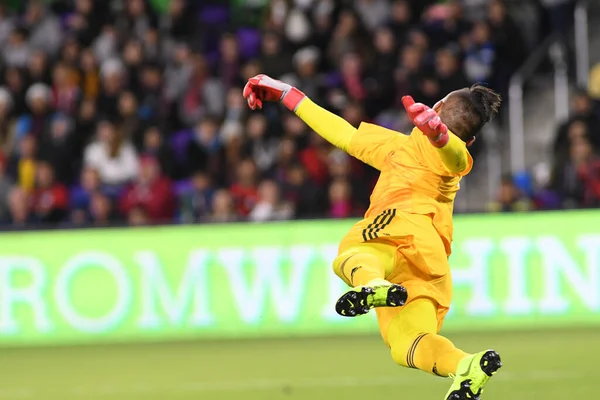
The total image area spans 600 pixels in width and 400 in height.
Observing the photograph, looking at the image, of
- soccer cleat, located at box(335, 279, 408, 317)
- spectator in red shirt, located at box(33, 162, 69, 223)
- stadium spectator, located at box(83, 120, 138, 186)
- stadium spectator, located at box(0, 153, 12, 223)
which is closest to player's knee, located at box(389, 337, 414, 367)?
soccer cleat, located at box(335, 279, 408, 317)

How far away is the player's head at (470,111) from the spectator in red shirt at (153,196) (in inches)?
339

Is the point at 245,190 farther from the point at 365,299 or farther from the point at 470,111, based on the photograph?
the point at 365,299

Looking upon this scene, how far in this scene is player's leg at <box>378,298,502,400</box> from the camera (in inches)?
225

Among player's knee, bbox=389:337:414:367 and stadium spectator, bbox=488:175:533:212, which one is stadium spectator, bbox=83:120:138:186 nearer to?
stadium spectator, bbox=488:175:533:212

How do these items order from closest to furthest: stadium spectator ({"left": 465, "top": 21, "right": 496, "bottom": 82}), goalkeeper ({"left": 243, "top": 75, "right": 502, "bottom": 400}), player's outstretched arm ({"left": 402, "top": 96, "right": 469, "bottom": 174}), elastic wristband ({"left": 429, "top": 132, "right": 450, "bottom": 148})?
player's outstretched arm ({"left": 402, "top": 96, "right": 469, "bottom": 174})
elastic wristband ({"left": 429, "top": 132, "right": 450, "bottom": 148})
goalkeeper ({"left": 243, "top": 75, "right": 502, "bottom": 400})
stadium spectator ({"left": 465, "top": 21, "right": 496, "bottom": 82})

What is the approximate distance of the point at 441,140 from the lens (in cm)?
580

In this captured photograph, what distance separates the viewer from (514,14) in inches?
635

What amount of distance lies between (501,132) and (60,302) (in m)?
6.16

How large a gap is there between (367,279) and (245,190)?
28.4 feet

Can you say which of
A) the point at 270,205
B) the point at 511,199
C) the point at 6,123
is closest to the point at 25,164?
the point at 6,123

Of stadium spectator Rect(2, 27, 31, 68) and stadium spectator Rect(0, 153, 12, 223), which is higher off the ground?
stadium spectator Rect(2, 27, 31, 68)

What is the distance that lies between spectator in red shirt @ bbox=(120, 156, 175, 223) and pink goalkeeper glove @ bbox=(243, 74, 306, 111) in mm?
7962

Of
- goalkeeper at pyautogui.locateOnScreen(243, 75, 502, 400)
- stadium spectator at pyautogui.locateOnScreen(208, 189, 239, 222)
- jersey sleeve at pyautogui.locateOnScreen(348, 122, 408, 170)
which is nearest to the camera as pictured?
goalkeeper at pyautogui.locateOnScreen(243, 75, 502, 400)

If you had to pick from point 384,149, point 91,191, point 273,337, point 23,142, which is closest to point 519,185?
point 273,337
